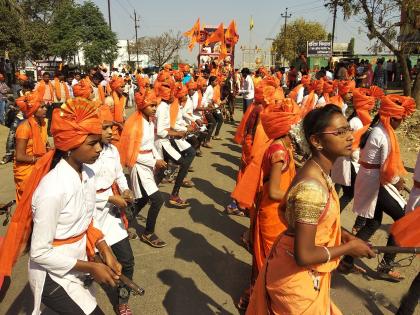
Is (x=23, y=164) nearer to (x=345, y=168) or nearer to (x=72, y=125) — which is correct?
(x=72, y=125)

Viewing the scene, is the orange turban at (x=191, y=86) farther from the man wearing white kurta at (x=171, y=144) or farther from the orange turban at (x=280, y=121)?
the orange turban at (x=280, y=121)

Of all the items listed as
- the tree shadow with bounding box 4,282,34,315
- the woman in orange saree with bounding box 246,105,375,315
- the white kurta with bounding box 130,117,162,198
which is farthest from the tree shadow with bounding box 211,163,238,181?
the woman in orange saree with bounding box 246,105,375,315

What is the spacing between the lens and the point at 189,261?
4.83 meters

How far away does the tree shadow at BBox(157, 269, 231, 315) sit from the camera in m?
3.85

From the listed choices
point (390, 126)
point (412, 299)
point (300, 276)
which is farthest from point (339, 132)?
point (390, 126)

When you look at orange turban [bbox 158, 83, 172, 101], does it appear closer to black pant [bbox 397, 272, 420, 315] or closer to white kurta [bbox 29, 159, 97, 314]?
white kurta [bbox 29, 159, 97, 314]

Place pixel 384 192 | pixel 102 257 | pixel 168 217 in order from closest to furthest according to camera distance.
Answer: pixel 102 257
pixel 384 192
pixel 168 217

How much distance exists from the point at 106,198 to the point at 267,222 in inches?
57.9

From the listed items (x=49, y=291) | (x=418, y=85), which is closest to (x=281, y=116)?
(x=49, y=291)

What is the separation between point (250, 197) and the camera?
391 cm

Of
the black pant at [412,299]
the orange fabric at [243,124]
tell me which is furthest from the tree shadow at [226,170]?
the black pant at [412,299]

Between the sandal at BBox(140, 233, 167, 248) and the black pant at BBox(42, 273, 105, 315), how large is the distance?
108 inches

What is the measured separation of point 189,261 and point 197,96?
220 inches

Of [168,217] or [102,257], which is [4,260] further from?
[168,217]
